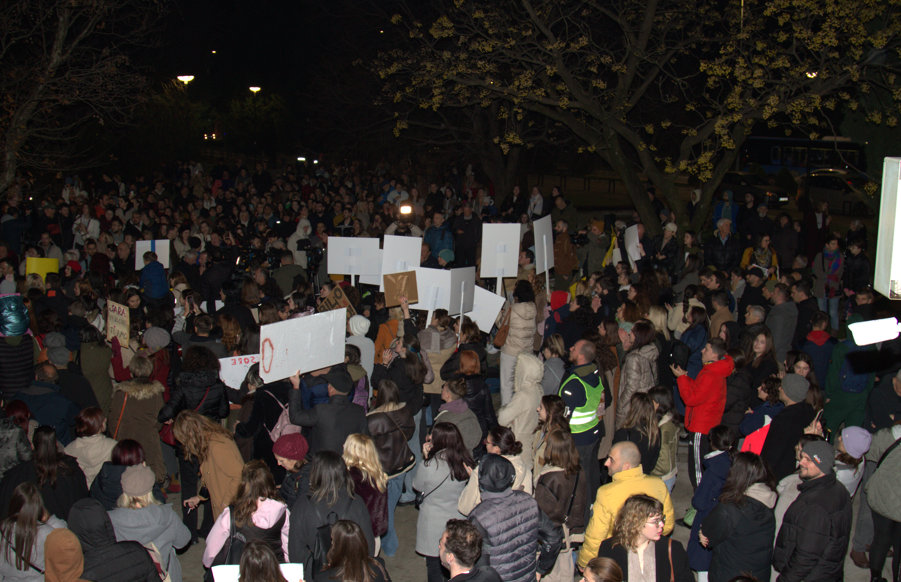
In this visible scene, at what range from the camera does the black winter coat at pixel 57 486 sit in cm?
477

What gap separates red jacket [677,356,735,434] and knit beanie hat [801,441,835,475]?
5.89 feet

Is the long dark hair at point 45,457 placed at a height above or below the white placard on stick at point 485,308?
below

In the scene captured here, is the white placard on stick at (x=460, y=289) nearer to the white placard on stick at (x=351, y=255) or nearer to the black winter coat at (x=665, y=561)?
the white placard on stick at (x=351, y=255)

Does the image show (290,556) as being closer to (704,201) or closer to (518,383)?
(518,383)

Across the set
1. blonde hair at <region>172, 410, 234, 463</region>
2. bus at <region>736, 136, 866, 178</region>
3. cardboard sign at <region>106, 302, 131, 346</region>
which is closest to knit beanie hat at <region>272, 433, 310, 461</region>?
blonde hair at <region>172, 410, 234, 463</region>

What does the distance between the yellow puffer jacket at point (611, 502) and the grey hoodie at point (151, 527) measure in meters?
2.55

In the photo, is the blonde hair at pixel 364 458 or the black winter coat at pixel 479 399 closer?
the blonde hair at pixel 364 458

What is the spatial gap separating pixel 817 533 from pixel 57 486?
4938 mm

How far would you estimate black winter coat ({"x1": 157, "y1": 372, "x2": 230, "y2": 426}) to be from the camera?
19.2ft

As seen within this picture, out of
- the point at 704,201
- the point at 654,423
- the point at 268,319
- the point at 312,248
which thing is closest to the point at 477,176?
the point at 704,201

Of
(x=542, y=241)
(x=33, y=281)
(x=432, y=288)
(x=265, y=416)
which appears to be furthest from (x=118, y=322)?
(x=542, y=241)

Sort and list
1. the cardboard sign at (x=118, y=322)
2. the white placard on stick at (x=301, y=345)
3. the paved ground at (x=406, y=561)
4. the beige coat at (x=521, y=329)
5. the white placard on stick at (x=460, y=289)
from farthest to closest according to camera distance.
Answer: the white placard on stick at (x=460, y=289) < the beige coat at (x=521, y=329) < the cardboard sign at (x=118, y=322) < the paved ground at (x=406, y=561) < the white placard on stick at (x=301, y=345)

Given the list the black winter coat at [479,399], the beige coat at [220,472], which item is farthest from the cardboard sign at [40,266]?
the black winter coat at [479,399]

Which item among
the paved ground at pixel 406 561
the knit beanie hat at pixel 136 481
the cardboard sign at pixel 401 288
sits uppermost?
the cardboard sign at pixel 401 288
